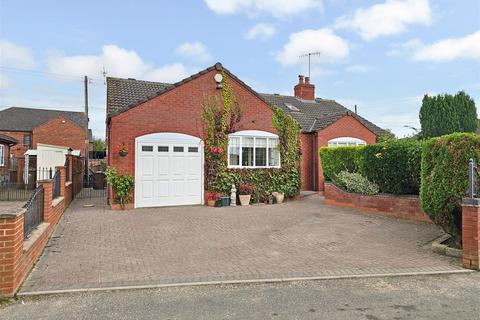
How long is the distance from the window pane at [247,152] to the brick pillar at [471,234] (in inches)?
351

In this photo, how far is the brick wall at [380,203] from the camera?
31.9ft

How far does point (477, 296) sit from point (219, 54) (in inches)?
485

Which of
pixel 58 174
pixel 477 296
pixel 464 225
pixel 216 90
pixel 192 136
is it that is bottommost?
pixel 477 296

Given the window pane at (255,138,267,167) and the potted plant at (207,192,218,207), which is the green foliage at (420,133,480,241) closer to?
the potted plant at (207,192,218,207)

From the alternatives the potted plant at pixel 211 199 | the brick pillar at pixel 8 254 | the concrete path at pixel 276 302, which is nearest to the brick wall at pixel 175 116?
the potted plant at pixel 211 199

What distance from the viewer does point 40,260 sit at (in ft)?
A: 18.7

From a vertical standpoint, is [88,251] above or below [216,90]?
below

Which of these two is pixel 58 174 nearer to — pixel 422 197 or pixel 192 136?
pixel 192 136

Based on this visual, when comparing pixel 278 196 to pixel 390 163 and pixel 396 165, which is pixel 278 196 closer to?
pixel 390 163

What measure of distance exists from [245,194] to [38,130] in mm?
34098

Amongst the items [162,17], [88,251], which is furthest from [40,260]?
[162,17]

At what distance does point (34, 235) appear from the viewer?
19.0ft

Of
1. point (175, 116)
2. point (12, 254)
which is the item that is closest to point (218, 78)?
point (175, 116)

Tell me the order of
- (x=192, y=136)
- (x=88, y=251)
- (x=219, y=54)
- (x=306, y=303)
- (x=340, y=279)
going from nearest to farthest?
1. (x=306, y=303)
2. (x=340, y=279)
3. (x=88, y=251)
4. (x=192, y=136)
5. (x=219, y=54)
